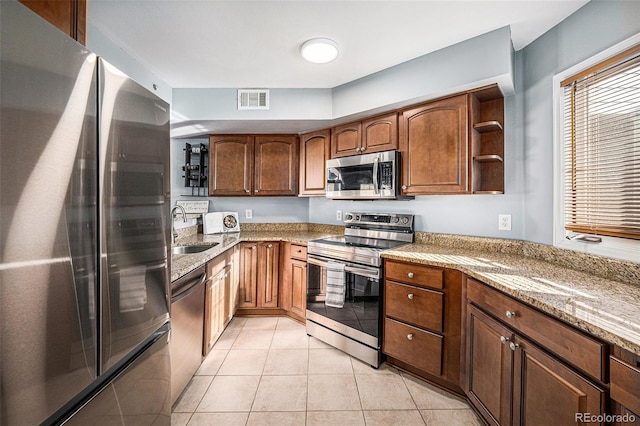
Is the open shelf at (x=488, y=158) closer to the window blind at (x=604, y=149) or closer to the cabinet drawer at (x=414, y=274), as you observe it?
the window blind at (x=604, y=149)

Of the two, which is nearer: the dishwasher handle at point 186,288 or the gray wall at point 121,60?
the dishwasher handle at point 186,288

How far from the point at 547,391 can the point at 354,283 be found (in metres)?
1.32

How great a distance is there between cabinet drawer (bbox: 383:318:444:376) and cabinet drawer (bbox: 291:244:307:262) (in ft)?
3.29

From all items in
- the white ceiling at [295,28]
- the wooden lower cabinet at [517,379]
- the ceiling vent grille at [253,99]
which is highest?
the white ceiling at [295,28]

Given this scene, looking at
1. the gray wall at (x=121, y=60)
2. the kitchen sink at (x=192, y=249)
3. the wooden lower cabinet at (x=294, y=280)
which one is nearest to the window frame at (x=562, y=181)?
the wooden lower cabinet at (x=294, y=280)

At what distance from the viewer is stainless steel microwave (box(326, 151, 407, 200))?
2.34m

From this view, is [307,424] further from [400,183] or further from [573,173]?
[573,173]

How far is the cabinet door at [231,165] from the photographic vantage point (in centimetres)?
318

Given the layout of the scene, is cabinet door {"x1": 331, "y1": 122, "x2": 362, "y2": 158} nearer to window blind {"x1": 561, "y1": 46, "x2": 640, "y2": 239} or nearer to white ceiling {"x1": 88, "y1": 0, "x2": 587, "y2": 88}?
white ceiling {"x1": 88, "y1": 0, "x2": 587, "y2": 88}

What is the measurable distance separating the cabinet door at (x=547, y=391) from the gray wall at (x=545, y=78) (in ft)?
3.20

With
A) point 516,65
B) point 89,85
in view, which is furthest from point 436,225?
point 89,85

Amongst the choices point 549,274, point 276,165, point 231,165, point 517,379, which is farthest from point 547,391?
point 231,165

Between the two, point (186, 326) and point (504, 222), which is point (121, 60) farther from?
point (504, 222)

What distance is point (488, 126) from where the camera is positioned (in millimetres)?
1979
